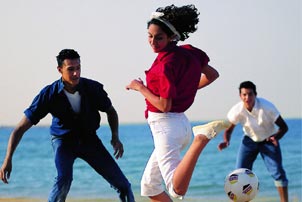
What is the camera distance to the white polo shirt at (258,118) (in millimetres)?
9883

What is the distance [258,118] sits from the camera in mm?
9914

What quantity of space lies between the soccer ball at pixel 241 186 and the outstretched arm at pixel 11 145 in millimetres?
1814

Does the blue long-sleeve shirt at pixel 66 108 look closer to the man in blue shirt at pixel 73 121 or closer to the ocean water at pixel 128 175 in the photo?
the man in blue shirt at pixel 73 121

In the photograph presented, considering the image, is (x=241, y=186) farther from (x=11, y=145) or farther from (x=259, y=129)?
(x=259, y=129)

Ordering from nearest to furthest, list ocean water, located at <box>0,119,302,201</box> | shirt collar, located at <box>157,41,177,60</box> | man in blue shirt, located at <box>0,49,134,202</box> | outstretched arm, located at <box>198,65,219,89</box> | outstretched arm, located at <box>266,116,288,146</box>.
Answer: shirt collar, located at <box>157,41,177,60</box>
outstretched arm, located at <box>198,65,219,89</box>
man in blue shirt, located at <box>0,49,134,202</box>
outstretched arm, located at <box>266,116,288,146</box>
ocean water, located at <box>0,119,302,201</box>

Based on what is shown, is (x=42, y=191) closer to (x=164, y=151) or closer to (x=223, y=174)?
(x=223, y=174)

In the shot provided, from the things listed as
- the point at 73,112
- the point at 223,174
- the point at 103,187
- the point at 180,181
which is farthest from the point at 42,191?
the point at 180,181

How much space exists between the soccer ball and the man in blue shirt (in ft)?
2.86

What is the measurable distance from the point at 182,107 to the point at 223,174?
39.6 feet

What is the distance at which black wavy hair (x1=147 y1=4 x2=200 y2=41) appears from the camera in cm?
650

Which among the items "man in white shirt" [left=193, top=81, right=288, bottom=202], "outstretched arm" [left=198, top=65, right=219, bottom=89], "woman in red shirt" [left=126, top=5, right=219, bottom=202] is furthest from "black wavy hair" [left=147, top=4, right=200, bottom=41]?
"man in white shirt" [left=193, top=81, right=288, bottom=202]

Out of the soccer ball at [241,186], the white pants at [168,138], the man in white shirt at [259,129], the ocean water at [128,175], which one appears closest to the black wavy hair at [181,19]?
the white pants at [168,138]

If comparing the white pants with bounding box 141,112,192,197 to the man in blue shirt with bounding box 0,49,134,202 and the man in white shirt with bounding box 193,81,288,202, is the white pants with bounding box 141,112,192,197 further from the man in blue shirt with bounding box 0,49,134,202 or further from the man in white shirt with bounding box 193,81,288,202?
the man in white shirt with bounding box 193,81,288,202

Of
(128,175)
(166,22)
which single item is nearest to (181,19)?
(166,22)
